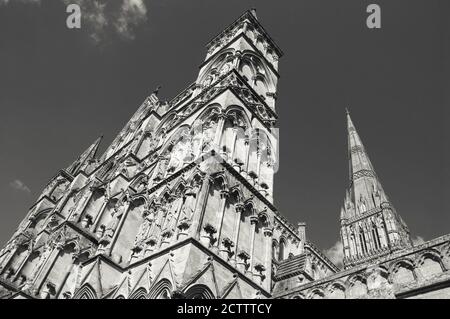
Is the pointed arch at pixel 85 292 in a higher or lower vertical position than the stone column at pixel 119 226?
lower

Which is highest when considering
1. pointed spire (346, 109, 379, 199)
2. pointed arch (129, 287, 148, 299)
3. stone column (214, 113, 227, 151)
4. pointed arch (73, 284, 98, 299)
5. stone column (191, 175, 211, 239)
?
pointed spire (346, 109, 379, 199)

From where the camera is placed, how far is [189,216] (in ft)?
38.0

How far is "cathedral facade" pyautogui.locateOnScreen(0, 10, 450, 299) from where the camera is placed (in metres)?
9.92

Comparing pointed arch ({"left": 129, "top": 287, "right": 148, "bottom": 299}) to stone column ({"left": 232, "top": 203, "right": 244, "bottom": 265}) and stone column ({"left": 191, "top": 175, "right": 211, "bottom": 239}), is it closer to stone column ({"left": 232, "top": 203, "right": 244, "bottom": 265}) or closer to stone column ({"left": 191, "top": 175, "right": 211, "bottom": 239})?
stone column ({"left": 191, "top": 175, "right": 211, "bottom": 239})

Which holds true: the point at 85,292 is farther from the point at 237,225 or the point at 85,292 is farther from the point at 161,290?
the point at 237,225

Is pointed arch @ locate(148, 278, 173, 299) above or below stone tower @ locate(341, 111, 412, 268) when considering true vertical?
below

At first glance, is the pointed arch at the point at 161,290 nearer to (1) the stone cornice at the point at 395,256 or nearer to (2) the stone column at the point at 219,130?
(1) the stone cornice at the point at 395,256

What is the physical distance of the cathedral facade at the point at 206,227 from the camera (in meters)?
9.92

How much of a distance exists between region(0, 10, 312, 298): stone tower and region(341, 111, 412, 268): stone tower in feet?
110

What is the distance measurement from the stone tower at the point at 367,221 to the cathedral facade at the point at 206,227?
32.6m

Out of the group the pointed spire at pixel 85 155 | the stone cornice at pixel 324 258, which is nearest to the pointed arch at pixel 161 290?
the stone cornice at pixel 324 258

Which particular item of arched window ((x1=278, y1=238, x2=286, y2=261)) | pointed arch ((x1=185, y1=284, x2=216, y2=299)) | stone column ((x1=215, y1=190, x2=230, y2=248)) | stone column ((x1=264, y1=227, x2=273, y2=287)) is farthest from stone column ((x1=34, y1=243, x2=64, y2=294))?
arched window ((x1=278, y1=238, x2=286, y2=261))

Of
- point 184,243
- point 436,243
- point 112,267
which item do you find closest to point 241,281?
point 184,243

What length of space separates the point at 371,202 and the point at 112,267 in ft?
187
